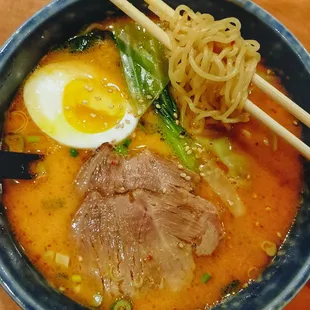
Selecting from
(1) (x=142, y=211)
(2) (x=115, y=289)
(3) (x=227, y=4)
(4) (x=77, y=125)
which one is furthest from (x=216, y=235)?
(3) (x=227, y=4)

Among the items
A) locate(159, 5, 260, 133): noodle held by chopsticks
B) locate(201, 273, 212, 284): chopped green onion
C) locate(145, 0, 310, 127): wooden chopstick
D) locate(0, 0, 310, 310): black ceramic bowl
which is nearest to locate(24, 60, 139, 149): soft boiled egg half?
locate(0, 0, 310, 310): black ceramic bowl

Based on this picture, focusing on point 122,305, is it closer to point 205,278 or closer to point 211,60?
point 205,278

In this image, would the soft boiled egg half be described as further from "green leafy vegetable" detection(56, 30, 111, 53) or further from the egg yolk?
"green leafy vegetable" detection(56, 30, 111, 53)

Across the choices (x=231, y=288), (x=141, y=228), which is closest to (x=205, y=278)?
(x=231, y=288)

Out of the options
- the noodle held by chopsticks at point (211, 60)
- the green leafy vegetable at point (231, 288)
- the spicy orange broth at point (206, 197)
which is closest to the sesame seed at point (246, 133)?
the spicy orange broth at point (206, 197)

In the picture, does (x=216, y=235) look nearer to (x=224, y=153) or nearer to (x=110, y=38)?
(x=224, y=153)

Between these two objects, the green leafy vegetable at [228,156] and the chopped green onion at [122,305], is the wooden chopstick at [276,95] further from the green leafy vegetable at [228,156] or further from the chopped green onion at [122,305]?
the chopped green onion at [122,305]
